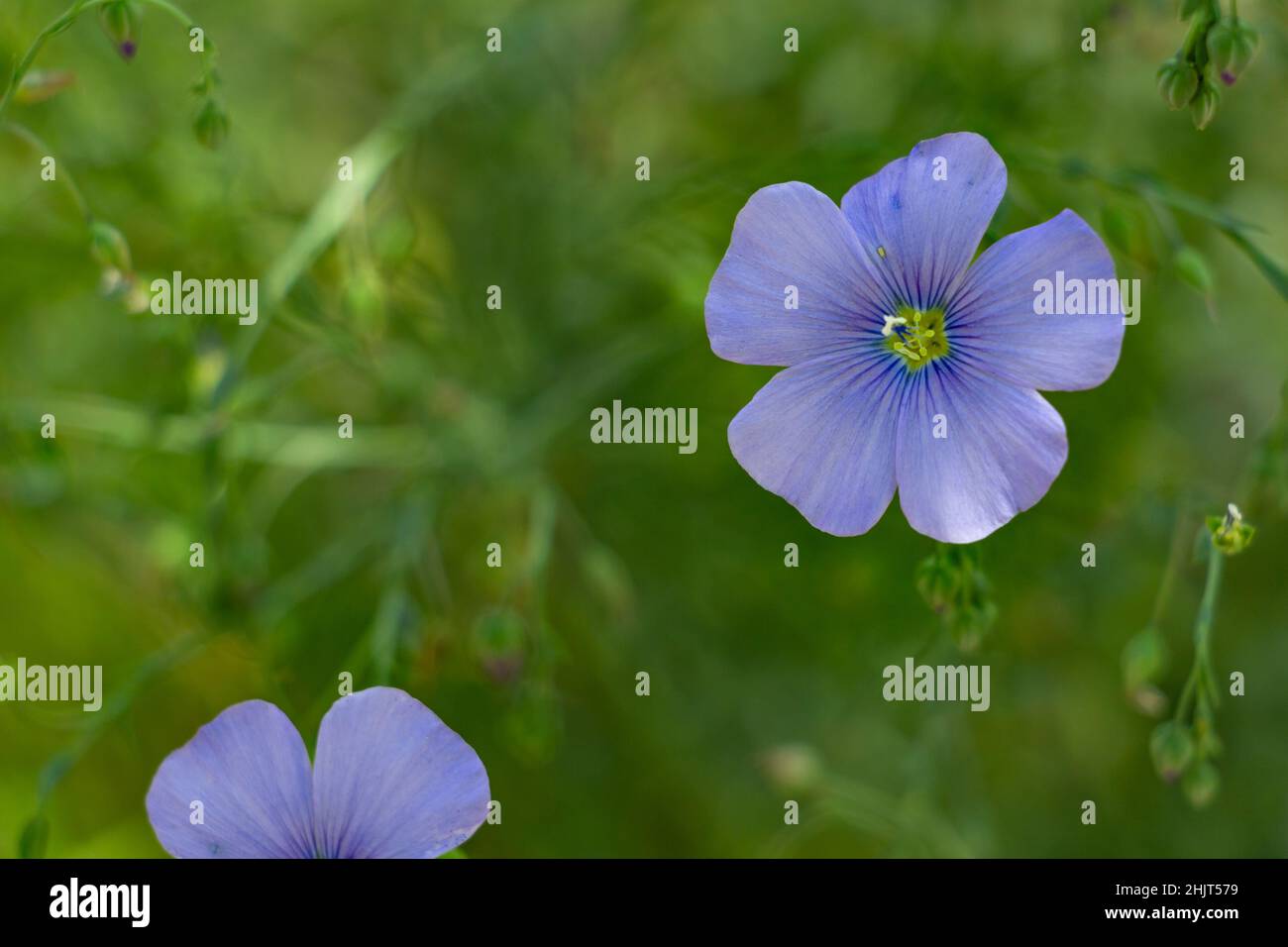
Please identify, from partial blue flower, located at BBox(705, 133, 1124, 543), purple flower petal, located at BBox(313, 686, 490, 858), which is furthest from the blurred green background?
partial blue flower, located at BBox(705, 133, 1124, 543)

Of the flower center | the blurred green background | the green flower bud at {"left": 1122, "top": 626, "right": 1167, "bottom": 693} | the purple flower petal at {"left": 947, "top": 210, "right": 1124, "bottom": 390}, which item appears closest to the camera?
the purple flower petal at {"left": 947, "top": 210, "right": 1124, "bottom": 390}

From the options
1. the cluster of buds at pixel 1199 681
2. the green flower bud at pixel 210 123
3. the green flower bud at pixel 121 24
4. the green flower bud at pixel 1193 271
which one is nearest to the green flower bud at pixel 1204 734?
the cluster of buds at pixel 1199 681

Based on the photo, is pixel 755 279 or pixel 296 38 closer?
pixel 755 279

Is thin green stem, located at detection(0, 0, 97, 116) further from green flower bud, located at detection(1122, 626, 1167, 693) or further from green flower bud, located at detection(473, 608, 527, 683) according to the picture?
green flower bud, located at detection(1122, 626, 1167, 693)

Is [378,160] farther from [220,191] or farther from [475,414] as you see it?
[475,414]

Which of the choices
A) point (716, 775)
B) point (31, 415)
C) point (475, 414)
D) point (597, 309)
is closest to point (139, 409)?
point (31, 415)

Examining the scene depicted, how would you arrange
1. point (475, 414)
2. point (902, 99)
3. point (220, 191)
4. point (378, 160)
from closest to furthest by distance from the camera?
1. point (378, 160)
2. point (220, 191)
3. point (475, 414)
4. point (902, 99)
